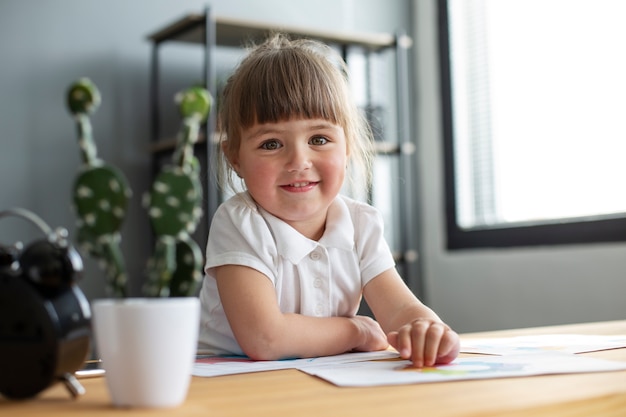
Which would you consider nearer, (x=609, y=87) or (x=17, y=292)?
(x=17, y=292)

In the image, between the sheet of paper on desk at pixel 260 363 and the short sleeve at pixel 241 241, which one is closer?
the sheet of paper on desk at pixel 260 363

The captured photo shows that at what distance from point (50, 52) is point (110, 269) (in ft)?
7.76

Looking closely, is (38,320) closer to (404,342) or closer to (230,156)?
(404,342)

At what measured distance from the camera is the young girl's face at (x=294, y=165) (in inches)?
40.4

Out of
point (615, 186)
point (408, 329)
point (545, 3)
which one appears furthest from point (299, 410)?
point (545, 3)

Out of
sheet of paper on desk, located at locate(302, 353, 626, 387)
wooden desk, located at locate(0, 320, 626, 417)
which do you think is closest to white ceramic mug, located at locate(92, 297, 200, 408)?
wooden desk, located at locate(0, 320, 626, 417)

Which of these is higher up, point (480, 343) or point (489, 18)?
point (489, 18)

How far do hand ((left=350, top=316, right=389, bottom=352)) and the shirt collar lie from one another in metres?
0.13

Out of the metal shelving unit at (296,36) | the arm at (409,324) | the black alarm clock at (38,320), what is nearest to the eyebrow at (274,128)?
the arm at (409,324)

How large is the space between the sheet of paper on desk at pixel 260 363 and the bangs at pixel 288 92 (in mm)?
318

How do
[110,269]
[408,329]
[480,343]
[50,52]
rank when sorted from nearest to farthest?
[110,269], [408,329], [480,343], [50,52]

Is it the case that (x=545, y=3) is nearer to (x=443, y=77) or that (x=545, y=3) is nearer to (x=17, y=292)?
(x=443, y=77)

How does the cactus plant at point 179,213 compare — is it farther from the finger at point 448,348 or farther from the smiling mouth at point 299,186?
the smiling mouth at point 299,186

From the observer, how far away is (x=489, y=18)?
307 cm
